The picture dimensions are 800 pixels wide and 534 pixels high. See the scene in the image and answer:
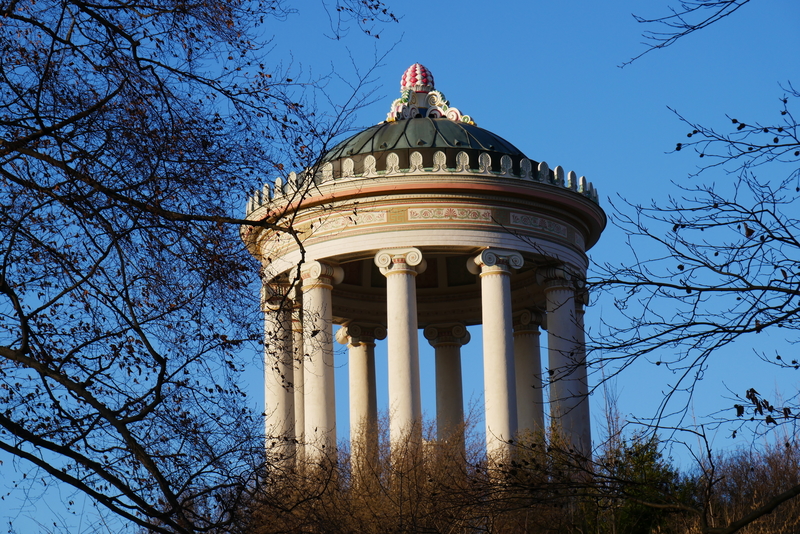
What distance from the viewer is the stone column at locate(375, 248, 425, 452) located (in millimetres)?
40375

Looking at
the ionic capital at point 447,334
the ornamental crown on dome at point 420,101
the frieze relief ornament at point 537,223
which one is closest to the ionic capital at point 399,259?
the frieze relief ornament at point 537,223

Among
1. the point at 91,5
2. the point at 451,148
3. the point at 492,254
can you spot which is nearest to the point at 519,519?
the point at 492,254

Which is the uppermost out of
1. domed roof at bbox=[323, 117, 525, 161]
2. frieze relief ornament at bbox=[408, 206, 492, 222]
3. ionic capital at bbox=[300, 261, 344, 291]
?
domed roof at bbox=[323, 117, 525, 161]

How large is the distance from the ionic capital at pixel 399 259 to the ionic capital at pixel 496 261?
1.94 metres

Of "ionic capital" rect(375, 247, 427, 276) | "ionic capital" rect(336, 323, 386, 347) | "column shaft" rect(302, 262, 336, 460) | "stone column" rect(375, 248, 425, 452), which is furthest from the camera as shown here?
"ionic capital" rect(336, 323, 386, 347)

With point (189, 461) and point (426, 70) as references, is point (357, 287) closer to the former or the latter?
point (426, 70)

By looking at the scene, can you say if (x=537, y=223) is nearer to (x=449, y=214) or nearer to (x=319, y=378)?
(x=449, y=214)

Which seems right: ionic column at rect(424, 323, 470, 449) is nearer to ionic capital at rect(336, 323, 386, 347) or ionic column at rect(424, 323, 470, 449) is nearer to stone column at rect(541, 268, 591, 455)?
ionic capital at rect(336, 323, 386, 347)

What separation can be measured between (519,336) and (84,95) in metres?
→ 34.3

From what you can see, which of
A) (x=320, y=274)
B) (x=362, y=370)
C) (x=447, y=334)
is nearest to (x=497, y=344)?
(x=320, y=274)

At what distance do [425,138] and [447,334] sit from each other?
9782 millimetres

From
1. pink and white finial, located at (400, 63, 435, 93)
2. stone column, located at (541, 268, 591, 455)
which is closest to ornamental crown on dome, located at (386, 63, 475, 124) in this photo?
pink and white finial, located at (400, 63, 435, 93)

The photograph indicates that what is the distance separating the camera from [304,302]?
4206 cm

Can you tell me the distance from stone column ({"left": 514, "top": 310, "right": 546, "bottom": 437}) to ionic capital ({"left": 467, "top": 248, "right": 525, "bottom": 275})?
752 centimetres
